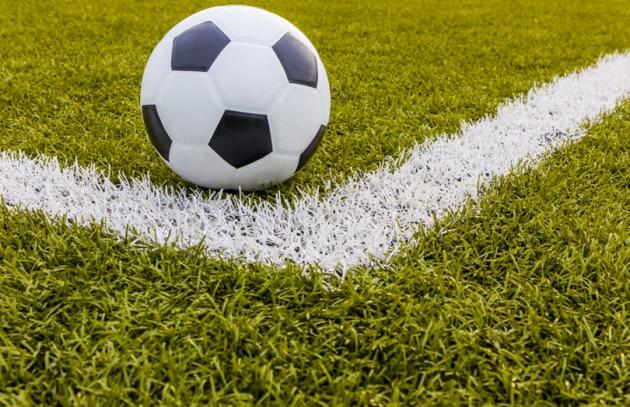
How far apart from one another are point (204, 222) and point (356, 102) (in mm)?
1835

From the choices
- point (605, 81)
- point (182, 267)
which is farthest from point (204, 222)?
point (605, 81)

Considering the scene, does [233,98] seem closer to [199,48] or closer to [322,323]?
[199,48]

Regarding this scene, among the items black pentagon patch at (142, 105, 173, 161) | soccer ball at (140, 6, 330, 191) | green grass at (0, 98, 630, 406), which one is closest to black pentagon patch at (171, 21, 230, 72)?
soccer ball at (140, 6, 330, 191)

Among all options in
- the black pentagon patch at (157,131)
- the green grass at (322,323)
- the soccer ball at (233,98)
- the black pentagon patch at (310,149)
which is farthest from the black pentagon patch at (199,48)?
the green grass at (322,323)

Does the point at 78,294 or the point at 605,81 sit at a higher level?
the point at 605,81

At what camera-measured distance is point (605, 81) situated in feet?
13.8

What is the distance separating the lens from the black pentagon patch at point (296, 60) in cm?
203

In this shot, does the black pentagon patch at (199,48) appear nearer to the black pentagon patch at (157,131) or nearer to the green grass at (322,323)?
the black pentagon patch at (157,131)

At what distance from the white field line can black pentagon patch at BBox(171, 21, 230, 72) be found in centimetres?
53

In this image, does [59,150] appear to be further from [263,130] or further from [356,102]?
[356,102]

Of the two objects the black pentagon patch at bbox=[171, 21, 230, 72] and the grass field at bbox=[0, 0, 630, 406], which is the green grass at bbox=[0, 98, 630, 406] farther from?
the black pentagon patch at bbox=[171, 21, 230, 72]

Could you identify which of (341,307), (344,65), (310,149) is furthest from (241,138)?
(344,65)

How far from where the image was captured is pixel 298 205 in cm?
217

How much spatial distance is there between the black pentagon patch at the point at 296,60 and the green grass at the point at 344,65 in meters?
0.48
